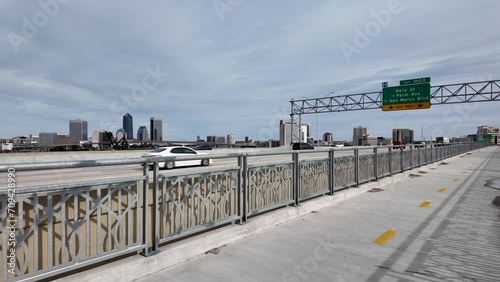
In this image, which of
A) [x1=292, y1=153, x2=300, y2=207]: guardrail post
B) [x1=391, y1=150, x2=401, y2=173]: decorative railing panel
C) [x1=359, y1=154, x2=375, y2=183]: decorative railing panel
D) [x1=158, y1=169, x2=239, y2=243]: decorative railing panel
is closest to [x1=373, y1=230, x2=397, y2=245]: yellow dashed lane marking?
[x1=292, y1=153, x2=300, y2=207]: guardrail post

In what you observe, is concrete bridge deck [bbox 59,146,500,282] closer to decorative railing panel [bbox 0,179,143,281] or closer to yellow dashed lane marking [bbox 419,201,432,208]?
decorative railing panel [bbox 0,179,143,281]

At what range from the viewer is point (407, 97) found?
30.3m

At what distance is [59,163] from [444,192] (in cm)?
1021

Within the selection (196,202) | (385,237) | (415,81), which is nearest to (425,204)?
(385,237)

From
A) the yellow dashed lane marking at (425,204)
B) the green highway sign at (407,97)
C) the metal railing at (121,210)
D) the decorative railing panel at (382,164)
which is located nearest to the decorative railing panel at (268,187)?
the metal railing at (121,210)

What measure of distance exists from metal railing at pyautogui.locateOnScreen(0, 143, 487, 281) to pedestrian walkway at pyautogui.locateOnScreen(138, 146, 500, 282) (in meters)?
0.52

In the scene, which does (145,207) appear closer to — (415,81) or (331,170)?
(331,170)

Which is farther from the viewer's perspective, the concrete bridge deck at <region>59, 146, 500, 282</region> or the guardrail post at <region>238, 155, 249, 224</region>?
the guardrail post at <region>238, 155, 249, 224</region>

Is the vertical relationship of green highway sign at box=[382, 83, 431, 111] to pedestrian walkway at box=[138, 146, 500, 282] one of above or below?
above

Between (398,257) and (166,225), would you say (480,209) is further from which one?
(166,225)

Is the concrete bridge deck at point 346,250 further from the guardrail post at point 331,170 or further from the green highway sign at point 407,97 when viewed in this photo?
the green highway sign at point 407,97

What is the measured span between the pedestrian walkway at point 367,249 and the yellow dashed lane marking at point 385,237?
2 cm

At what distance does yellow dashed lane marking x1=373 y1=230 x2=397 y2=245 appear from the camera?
4.64 metres

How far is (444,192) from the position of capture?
902cm
